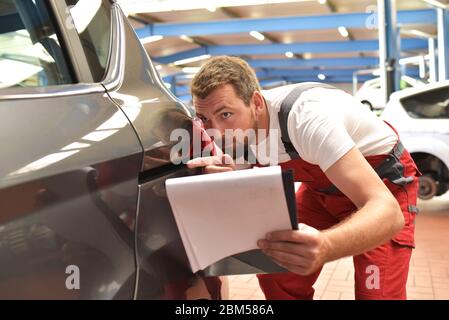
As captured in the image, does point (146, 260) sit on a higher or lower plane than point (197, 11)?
higher

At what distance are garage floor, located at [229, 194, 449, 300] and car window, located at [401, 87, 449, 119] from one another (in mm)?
1117

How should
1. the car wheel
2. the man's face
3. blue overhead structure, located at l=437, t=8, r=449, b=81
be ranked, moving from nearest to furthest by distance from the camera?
1. the man's face
2. blue overhead structure, located at l=437, t=8, r=449, b=81
3. the car wheel

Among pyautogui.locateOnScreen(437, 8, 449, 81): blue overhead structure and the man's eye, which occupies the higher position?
the man's eye

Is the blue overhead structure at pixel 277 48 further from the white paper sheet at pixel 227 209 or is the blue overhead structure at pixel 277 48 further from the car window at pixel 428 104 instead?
the white paper sheet at pixel 227 209

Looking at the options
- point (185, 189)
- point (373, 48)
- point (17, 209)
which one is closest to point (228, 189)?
point (185, 189)

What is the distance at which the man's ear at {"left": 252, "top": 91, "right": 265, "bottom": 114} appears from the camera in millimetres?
1444

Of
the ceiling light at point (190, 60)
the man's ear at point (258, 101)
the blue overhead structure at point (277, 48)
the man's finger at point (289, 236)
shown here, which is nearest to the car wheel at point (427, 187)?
the man's ear at point (258, 101)

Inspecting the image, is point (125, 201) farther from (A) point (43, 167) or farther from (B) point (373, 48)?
(B) point (373, 48)

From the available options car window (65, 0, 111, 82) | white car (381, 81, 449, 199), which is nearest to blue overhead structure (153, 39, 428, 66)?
white car (381, 81, 449, 199)

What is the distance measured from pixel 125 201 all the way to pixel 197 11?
10.1 metres

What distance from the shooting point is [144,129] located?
839 mm

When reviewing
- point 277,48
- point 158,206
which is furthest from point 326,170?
point 277,48

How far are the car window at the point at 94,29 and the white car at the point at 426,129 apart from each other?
138 inches

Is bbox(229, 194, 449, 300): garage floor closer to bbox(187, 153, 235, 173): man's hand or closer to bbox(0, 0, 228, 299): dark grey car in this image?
bbox(187, 153, 235, 173): man's hand
